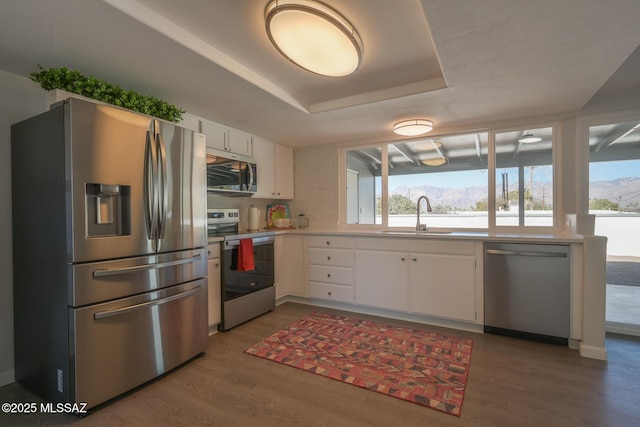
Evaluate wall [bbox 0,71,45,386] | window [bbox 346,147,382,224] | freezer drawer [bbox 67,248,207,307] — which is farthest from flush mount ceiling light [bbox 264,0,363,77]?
window [bbox 346,147,382,224]

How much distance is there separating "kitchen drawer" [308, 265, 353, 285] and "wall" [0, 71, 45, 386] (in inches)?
104

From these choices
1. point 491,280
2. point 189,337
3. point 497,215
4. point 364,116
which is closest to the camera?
point 189,337

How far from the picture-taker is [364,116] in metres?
2.98

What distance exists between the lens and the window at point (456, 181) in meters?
3.15

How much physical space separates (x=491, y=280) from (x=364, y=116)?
2.02 metres

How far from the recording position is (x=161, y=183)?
6.66ft

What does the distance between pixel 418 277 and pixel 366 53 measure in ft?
7.18

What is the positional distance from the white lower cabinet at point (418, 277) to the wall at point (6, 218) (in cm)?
293

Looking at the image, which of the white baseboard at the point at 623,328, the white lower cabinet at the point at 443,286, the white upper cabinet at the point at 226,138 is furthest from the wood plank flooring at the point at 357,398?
the white upper cabinet at the point at 226,138

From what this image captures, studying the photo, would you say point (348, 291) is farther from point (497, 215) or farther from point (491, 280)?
point (497, 215)

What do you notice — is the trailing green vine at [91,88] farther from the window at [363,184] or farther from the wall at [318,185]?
the window at [363,184]

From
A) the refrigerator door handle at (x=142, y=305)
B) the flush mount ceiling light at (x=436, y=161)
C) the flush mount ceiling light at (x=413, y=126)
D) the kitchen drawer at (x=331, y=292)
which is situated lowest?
the kitchen drawer at (x=331, y=292)

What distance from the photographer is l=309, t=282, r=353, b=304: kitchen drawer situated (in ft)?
11.4

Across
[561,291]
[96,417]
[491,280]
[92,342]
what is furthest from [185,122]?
[561,291]
